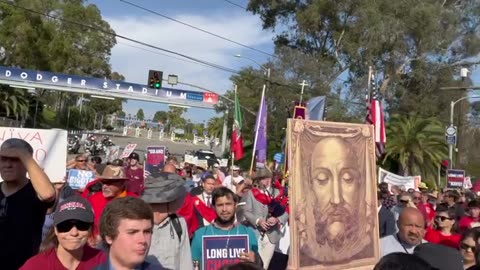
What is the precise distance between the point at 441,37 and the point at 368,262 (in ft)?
128

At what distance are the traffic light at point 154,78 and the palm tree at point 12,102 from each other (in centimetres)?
2219

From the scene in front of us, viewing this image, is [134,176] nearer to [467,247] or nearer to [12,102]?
[467,247]

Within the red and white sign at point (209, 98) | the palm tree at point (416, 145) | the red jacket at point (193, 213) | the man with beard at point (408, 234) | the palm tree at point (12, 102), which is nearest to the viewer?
the man with beard at point (408, 234)

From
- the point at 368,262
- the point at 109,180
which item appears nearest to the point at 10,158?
the point at 109,180

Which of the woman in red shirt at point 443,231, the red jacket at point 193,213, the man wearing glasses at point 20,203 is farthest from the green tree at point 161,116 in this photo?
the man wearing glasses at point 20,203

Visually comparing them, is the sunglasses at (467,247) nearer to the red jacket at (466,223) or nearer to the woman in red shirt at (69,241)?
the red jacket at (466,223)

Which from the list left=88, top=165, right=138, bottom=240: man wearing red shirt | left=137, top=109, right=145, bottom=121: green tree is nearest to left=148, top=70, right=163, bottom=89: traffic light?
left=88, top=165, right=138, bottom=240: man wearing red shirt

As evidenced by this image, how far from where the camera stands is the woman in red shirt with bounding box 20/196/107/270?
144 inches

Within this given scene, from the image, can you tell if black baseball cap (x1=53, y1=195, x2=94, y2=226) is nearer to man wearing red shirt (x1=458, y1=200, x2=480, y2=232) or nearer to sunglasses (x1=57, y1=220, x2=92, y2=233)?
sunglasses (x1=57, y1=220, x2=92, y2=233)

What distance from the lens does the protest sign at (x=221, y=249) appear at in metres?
5.43

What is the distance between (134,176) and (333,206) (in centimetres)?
568

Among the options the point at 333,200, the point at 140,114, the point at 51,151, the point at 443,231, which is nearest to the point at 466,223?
the point at 443,231

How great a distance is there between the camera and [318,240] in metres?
4.90

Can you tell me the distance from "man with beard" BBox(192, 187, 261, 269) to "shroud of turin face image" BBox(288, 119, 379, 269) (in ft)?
2.38
